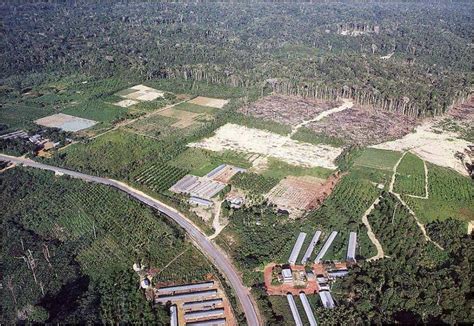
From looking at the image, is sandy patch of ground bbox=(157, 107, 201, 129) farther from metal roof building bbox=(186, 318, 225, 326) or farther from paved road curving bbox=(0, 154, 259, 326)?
metal roof building bbox=(186, 318, 225, 326)

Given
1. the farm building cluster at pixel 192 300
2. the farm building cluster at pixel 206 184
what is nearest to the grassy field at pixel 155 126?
the farm building cluster at pixel 206 184

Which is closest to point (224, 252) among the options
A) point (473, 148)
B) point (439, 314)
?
point (439, 314)

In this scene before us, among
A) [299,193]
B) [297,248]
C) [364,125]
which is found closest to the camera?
[297,248]

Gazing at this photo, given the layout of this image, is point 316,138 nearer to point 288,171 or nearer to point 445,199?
point 288,171

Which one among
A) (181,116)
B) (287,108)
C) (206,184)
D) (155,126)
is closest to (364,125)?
(287,108)

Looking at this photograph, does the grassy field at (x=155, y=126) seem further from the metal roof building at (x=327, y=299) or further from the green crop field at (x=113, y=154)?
the metal roof building at (x=327, y=299)

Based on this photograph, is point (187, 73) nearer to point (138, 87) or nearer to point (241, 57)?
point (138, 87)
